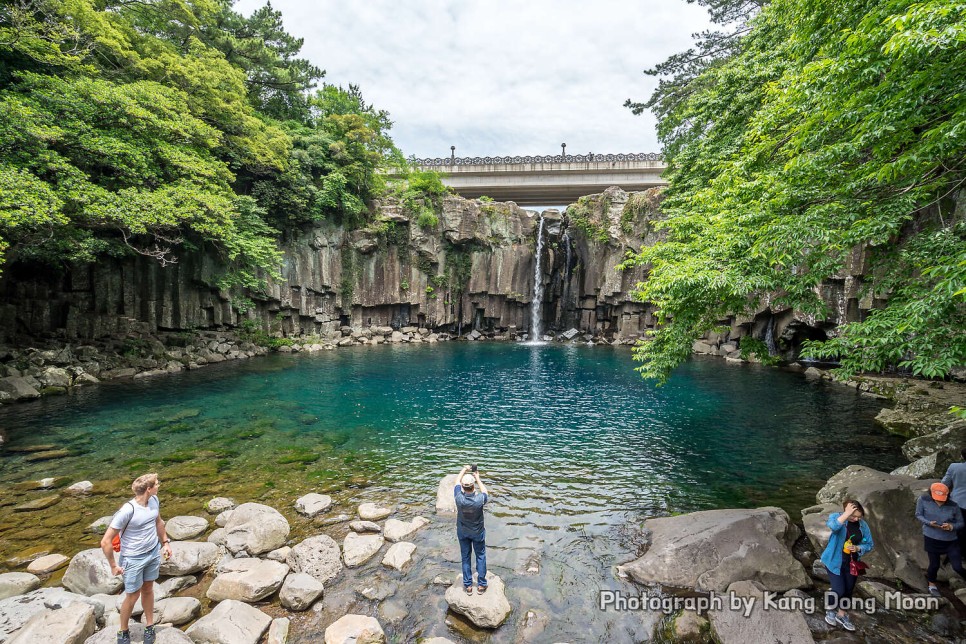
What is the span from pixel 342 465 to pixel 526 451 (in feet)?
17.7

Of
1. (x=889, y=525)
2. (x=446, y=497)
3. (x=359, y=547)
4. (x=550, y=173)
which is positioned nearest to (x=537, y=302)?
(x=550, y=173)

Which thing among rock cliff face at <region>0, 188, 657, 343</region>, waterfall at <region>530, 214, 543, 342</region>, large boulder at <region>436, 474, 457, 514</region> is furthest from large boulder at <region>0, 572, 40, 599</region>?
waterfall at <region>530, 214, 543, 342</region>

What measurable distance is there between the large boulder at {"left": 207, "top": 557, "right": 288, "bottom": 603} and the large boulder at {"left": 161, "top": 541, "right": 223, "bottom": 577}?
0.45 m

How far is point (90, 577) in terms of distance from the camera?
243 inches

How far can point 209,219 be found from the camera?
20.0m

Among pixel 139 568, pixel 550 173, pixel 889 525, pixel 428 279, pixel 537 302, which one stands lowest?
pixel 889 525

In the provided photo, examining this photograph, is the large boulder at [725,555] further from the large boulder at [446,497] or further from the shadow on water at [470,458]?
the large boulder at [446,497]

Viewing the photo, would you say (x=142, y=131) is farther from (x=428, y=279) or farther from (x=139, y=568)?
(x=428, y=279)

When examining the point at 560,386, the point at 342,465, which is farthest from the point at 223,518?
the point at 560,386

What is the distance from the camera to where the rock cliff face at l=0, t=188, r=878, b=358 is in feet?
77.6

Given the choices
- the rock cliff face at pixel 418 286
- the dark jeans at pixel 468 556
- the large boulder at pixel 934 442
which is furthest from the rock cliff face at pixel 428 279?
the large boulder at pixel 934 442

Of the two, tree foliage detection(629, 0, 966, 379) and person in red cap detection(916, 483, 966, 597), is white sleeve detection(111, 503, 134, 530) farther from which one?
person in red cap detection(916, 483, 966, 597)

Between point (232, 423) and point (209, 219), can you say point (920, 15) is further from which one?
point (209, 219)

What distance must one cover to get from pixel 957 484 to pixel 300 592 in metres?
9.89
